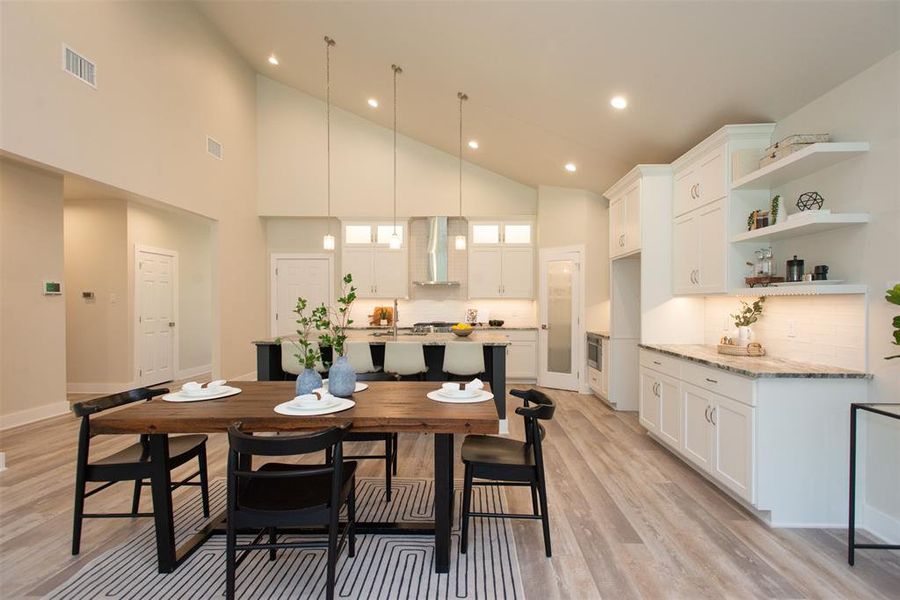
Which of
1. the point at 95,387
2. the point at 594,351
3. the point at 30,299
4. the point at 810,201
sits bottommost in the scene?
the point at 95,387

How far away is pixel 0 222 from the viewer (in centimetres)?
425

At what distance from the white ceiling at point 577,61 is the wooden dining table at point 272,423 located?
275 cm

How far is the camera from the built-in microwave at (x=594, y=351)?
17.8 feet

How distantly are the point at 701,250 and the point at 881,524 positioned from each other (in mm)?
2059

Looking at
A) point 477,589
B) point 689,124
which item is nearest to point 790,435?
point 477,589

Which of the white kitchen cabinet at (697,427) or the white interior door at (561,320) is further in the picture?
the white interior door at (561,320)

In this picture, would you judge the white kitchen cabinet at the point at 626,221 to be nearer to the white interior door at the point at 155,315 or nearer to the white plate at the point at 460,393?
the white plate at the point at 460,393

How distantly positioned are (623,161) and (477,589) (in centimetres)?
444

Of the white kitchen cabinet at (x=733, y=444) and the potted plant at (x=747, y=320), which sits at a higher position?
the potted plant at (x=747, y=320)

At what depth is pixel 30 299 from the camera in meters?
4.50

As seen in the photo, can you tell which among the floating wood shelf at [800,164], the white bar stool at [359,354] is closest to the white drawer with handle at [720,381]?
the floating wood shelf at [800,164]

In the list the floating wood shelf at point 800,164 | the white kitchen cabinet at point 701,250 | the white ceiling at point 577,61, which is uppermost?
the white ceiling at point 577,61

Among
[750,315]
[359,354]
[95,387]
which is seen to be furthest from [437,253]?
[95,387]

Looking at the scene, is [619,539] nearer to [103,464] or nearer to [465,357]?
[465,357]
